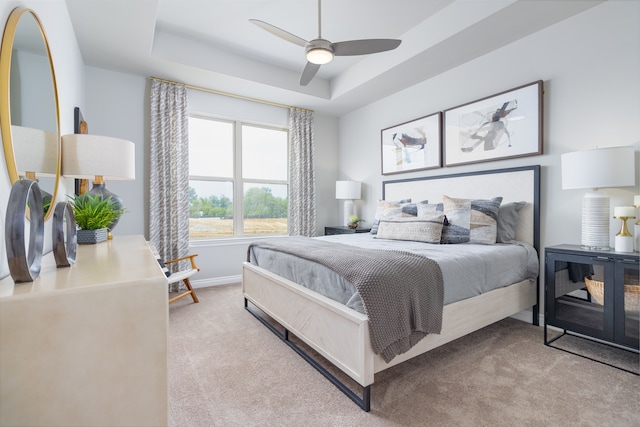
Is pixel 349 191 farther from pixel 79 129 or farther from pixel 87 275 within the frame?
pixel 87 275

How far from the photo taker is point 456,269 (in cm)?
200

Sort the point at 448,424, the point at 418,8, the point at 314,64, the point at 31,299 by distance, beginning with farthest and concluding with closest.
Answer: the point at 418,8, the point at 314,64, the point at 448,424, the point at 31,299

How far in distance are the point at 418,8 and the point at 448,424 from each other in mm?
3349

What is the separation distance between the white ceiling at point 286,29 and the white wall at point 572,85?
16cm

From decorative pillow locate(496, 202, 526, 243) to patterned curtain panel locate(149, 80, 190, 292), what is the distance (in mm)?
3631

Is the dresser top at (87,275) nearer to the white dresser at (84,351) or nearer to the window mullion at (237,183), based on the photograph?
the white dresser at (84,351)

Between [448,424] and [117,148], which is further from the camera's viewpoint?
[117,148]

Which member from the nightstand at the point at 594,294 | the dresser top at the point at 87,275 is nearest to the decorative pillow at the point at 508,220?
the nightstand at the point at 594,294

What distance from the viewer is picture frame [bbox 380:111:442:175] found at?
3.63 metres

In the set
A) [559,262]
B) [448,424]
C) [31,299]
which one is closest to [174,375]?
[31,299]

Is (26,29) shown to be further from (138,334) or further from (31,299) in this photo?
(138,334)

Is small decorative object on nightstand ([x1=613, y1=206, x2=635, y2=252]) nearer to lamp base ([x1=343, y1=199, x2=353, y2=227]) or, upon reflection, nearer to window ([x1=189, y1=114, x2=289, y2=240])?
lamp base ([x1=343, y1=199, x2=353, y2=227])

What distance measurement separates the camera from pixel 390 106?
4273 mm

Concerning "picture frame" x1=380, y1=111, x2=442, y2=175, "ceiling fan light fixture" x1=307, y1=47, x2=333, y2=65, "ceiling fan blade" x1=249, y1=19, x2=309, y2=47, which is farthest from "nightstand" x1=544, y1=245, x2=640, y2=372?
"ceiling fan blade" x1=249, y1=19, x2=309, y2=47
